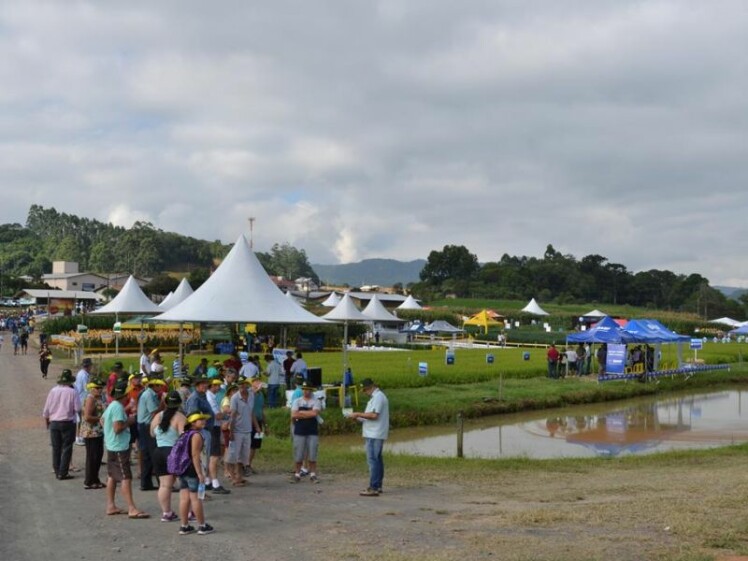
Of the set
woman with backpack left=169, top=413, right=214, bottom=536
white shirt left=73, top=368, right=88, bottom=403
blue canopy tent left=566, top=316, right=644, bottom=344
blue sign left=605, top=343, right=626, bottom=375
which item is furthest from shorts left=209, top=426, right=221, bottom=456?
blue sign left=605, top=343, right=626, bottom=375

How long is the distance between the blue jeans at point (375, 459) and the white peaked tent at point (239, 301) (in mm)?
10396

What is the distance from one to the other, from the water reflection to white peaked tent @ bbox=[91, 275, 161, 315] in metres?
22.9

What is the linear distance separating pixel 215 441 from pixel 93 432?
190 centimetres

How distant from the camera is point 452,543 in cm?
925

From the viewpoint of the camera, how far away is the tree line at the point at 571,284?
424 feet

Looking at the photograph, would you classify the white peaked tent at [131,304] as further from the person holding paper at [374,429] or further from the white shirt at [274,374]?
the person holding paper at [374,429]

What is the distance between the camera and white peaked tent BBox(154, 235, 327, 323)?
2239 centimetres

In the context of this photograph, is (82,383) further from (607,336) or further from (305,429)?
(607,336)

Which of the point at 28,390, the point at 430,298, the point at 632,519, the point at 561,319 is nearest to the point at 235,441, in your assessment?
the point at 632,519

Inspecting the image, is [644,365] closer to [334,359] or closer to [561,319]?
[334,359]

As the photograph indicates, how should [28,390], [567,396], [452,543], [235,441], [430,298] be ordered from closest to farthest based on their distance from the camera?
[452,543] → [235,441] → [28,390] → [567,396] → [430,298]

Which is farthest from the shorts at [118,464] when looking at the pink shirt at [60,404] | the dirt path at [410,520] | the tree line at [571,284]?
the tree line at [571,284]

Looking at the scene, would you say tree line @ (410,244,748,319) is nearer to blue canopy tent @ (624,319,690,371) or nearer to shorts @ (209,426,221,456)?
blue canopy tent @ (624,319,690,371)

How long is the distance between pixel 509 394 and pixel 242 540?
21312 millimetres
